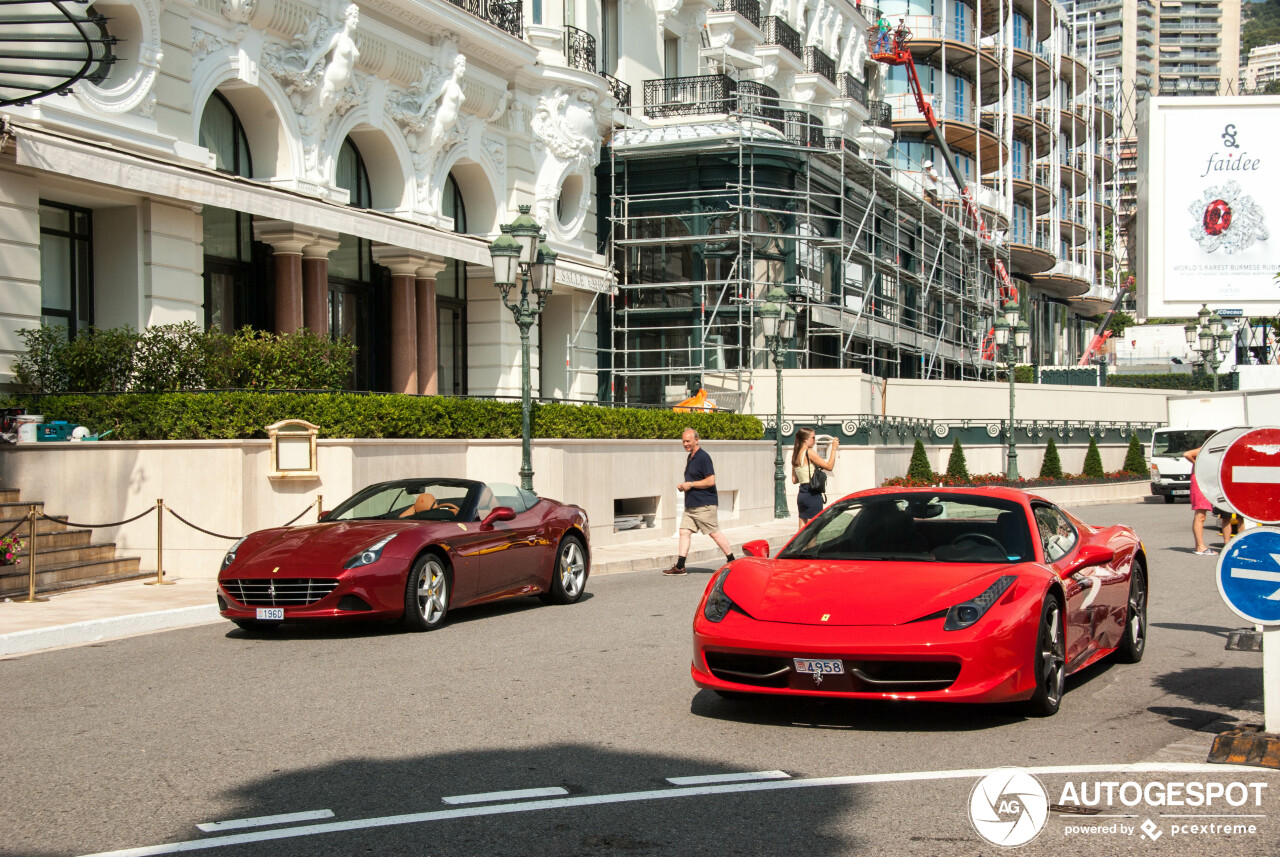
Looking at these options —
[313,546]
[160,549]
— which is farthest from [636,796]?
[160,549]

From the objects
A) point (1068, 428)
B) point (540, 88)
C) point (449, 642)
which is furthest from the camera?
point (1068, 428)

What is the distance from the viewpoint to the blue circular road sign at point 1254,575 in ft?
19.6

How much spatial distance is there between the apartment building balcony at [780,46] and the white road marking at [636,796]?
3625cm

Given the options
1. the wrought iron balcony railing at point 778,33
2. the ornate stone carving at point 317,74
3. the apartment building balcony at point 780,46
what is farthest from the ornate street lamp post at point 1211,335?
the ornate stone carving at point 317,74

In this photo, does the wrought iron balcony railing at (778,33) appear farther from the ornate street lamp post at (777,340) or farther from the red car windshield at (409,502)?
the red car windshield at (409,502)

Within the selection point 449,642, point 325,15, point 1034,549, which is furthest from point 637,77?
point 1034,549

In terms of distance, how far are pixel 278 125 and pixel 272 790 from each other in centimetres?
1894

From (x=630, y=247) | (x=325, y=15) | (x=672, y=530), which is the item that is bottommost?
(x=672, y=530)

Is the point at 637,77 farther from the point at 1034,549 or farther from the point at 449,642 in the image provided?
the point at 1034,549

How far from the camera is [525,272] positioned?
18.7 meters

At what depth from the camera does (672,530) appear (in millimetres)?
23812

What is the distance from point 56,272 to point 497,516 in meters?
10.8

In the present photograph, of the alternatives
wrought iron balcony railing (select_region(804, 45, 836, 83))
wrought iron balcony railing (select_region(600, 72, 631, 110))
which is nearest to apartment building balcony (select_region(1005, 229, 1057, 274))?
wrought iron balcony railing (select_region(804, 45, 836, 83))

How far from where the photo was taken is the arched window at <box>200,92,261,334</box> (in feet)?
73.1
